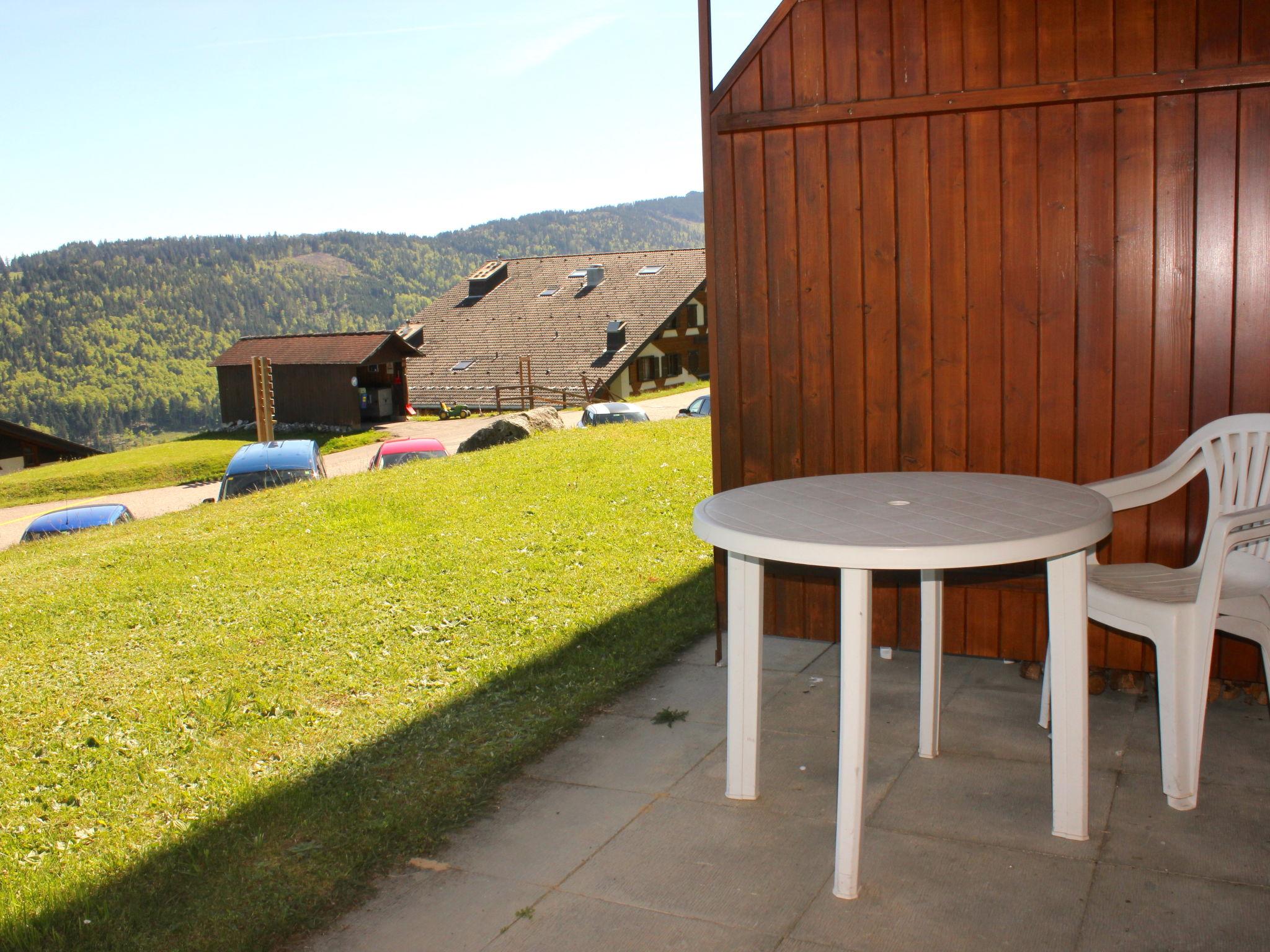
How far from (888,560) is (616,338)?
152 ft

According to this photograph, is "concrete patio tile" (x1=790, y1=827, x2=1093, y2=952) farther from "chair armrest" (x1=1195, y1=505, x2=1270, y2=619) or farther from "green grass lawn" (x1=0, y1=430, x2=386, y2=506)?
"green grass lawn" (x1=0, y1=430, x2=386, y2=506)

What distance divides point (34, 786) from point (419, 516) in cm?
485

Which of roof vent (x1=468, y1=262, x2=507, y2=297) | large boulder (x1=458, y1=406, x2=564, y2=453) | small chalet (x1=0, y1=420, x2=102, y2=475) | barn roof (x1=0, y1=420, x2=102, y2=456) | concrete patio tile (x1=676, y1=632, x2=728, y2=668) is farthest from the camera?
roof vent (x1=468, y1=262, x2=507, y2=297)

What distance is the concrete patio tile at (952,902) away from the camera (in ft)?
7.72

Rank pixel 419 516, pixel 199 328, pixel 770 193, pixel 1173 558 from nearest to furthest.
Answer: pixel 1173 558
pixel 770 193
pixel 419 516
pixel 199 328

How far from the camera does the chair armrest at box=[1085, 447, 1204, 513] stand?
3475mm

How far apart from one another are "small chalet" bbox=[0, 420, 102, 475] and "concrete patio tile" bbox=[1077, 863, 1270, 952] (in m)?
35.5

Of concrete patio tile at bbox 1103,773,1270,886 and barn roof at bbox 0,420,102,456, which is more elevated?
concrete patio tile at bbox 1103,773,1270,886

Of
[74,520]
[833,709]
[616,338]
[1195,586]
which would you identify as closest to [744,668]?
[833,709]

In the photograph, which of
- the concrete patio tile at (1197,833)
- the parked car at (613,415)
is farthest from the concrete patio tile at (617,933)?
the parked car at (613,415)

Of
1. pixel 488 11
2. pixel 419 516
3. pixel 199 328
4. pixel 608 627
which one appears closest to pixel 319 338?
pixel 488 11

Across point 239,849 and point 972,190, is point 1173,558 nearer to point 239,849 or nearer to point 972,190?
point 972,190

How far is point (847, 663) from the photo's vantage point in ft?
8.46

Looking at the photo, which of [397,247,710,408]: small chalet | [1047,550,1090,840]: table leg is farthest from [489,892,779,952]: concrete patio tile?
[397,247,710,408]: small chalet
